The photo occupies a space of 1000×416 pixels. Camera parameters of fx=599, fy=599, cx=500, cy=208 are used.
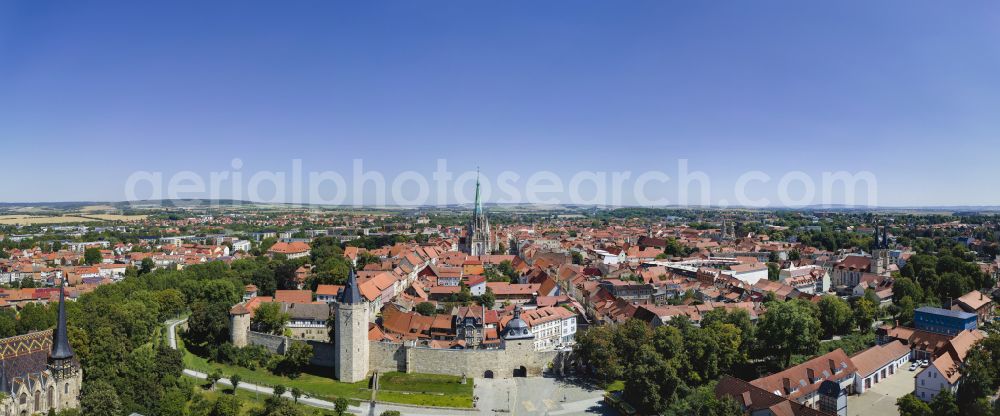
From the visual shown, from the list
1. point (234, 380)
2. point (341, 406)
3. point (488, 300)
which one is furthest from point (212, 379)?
point (488, 300)

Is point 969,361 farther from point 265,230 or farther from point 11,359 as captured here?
point 265,230

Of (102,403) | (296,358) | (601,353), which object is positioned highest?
(601,353)

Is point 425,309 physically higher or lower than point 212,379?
higher

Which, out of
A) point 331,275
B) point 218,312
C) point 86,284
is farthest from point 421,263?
point 86,284

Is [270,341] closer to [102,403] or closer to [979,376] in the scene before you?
[102,403]

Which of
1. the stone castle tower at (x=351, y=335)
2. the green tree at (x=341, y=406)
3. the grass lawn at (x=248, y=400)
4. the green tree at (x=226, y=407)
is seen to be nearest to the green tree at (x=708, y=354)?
the green tree at (x=341, y=406)

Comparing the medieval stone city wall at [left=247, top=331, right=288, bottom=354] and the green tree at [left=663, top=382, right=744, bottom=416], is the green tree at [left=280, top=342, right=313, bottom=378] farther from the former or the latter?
the green tree at [left=663, top=382, right=744, bottom=416]
